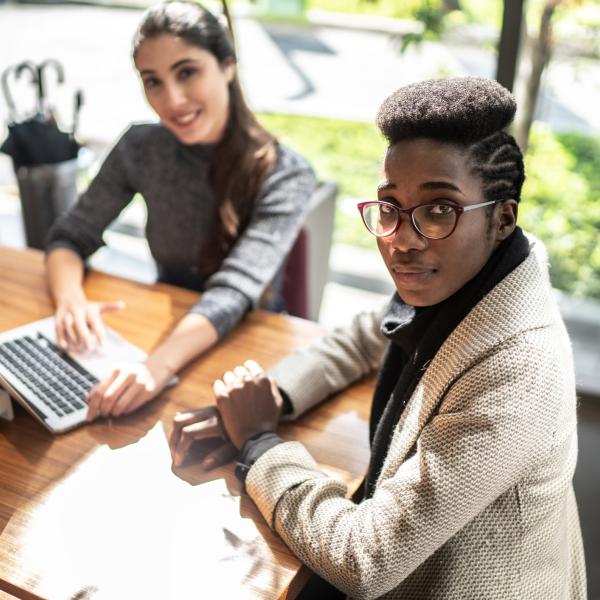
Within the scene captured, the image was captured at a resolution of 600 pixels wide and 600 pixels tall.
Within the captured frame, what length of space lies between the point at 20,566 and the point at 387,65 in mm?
2348

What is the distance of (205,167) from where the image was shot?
1.93 meters

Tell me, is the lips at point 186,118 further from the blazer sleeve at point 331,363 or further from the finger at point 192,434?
the finger at point 192,434

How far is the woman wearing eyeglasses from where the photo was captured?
0.96m

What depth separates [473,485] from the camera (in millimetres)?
957

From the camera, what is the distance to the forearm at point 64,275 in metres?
1.74

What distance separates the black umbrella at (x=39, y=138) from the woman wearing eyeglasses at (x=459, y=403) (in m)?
1.67

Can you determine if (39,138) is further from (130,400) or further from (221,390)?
(221,390)

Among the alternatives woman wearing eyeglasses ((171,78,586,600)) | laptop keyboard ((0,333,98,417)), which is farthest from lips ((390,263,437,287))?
laptop keyboard ((0,333,98,417))

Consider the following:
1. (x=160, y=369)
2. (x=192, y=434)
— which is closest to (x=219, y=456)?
(x=192, y=434)

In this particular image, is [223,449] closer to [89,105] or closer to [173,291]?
[173,291]

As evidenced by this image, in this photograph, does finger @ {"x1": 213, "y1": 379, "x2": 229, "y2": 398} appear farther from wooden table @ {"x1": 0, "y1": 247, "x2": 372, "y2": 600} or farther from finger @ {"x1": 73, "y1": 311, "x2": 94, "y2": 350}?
finger @ {"x1": 73, "y1": 311, "x2": 94, "y2": 350}

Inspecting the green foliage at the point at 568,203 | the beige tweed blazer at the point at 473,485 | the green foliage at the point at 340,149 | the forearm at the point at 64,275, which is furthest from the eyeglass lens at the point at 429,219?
the green foliage at the point at 340,149

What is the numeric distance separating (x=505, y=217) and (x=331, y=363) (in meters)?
0.55

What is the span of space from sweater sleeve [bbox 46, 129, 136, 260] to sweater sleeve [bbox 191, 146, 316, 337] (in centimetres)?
38
